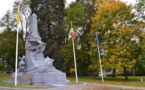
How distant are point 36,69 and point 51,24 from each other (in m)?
16.6

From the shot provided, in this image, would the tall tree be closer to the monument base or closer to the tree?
the tree

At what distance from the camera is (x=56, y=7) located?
32688mm

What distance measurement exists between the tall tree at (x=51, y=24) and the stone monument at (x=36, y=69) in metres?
9.83

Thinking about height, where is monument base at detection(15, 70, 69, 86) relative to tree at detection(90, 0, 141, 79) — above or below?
below

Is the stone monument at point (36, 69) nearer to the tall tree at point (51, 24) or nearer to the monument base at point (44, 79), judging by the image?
the monument base at point (44, 79)

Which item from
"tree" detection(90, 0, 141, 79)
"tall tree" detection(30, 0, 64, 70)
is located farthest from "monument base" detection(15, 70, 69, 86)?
"tall tree" detection(30, 0, 64, 70)

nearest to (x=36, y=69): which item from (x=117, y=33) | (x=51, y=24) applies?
(x=117, y=33)

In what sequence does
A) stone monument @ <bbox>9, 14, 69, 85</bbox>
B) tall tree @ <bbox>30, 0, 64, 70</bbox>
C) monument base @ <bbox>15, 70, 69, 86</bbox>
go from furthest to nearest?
tall tree @ <bbox>30, 0, 64, 70</bbox>
stone monument @ <bbox>9, 14, 69, 85</bbox>
monument base @ <bbox>15, 70, 69, 86</bbox>

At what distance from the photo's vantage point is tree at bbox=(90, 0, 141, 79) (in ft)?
73.6

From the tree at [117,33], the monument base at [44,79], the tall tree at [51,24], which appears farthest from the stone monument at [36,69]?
the tall tree at [51,24]

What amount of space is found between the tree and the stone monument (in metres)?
9.11

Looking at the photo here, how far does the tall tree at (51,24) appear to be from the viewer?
28.8 metres

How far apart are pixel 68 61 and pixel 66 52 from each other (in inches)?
112

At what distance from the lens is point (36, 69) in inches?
636
